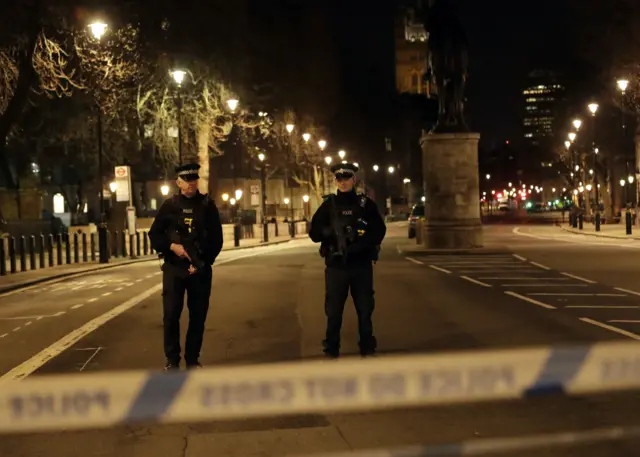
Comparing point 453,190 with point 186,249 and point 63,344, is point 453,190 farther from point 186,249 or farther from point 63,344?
point 186,249

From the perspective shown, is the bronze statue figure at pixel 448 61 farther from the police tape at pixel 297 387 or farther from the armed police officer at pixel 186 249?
the armed police officer at pixel 186 249

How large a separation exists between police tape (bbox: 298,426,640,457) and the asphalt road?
0.43 ft

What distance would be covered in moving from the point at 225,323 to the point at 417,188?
4467 inches

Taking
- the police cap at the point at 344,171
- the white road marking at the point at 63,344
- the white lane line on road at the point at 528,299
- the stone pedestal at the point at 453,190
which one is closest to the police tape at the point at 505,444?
the police cap at the point at 344,171

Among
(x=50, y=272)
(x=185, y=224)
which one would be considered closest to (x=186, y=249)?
(x=185, y=224)

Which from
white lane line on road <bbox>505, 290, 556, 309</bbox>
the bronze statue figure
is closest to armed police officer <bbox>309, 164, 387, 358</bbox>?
white lane line on road <bbox>505, 290, 556, 309</bbox>

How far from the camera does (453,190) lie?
30.1 metres

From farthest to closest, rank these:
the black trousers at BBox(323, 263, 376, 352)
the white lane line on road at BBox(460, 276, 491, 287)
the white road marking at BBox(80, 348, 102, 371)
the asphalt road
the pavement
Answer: the pavement < the white lane line on road at BBox(460, 276, 491, 287) < the white road marking at BBox(80, 348, 102, 371) < the black trousers at BBox(323, 263, 376, 352) < the asphalt road

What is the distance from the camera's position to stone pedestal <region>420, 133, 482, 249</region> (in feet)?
98.3

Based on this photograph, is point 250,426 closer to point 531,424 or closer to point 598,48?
point 531,424

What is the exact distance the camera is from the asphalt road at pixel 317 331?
6.38m

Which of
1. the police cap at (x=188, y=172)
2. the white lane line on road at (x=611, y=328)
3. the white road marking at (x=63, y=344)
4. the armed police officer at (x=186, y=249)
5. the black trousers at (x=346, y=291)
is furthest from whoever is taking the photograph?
the white lane line on road at (x=611, y=328)

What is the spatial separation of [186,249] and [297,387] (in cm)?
155

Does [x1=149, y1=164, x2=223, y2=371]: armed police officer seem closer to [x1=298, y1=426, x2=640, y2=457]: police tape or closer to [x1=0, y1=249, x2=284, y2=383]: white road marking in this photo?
[x1=0, y1=249, x2=284, y2=383]: white road marking
